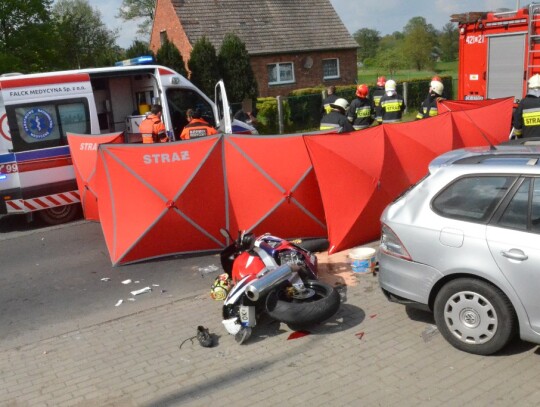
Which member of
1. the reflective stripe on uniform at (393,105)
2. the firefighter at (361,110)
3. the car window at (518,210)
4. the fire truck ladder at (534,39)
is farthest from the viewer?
the fire truck ladder at (534,39)

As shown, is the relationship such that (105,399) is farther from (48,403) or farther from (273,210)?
(273,210)

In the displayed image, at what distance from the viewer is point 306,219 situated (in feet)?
27.0

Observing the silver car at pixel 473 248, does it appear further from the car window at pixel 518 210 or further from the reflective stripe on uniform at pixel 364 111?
the reflective stripe on uniform at pixel 364 111

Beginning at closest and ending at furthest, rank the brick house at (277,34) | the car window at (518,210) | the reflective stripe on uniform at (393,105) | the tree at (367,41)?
the car window at (518,210)
the reflective stripe on uniform at (393,105)
the brick house at (277,34)
the tree at (367,41)

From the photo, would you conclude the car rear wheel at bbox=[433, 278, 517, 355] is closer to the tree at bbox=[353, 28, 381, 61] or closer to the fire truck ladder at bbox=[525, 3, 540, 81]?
the fire truck ladder at bbox=[525, 3, 540, 81]

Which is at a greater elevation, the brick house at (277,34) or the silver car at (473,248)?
the brick house at (277,34)

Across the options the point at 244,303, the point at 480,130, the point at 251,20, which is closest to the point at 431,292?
the point at 244,303

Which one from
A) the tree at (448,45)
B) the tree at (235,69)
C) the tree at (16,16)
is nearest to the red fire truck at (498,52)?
the tree at (235,69)

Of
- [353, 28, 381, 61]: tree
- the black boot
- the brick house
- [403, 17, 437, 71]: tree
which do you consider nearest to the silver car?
the black boot

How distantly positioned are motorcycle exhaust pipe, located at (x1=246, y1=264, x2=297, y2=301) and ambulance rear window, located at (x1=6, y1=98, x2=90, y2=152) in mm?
6158

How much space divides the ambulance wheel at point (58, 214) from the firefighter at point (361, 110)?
579cm

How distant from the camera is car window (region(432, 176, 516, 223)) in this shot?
4.92 metres

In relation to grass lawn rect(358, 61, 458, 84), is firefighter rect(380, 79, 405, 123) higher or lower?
higher

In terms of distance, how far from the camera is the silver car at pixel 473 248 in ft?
15.3
